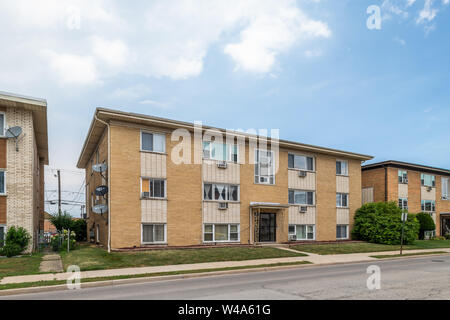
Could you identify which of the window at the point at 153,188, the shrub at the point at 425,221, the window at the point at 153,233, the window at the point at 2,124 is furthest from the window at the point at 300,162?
the window at the point at 2,124

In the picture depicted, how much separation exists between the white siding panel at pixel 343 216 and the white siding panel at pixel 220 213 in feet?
32.1

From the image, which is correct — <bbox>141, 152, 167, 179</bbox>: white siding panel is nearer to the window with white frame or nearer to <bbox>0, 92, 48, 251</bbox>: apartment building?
<bbox>0, 92, 48, 251</bbox>: apartment building

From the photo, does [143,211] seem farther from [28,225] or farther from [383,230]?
[383,230]

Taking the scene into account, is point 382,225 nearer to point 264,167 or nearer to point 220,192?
point 264,167

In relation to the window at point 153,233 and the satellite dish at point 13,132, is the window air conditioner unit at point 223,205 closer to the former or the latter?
the window at point 153,233

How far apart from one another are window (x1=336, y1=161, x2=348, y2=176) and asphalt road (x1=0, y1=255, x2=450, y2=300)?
1715cm

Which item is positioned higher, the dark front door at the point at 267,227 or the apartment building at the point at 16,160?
the apartment building at the point at 16,160

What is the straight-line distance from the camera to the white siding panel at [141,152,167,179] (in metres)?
21.6

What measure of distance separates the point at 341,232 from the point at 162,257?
57.7 feet

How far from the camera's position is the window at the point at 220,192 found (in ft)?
78.0

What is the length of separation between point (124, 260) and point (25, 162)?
7.41m

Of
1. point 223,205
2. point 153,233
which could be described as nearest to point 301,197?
point 223,205

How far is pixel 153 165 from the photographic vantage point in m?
21.8
